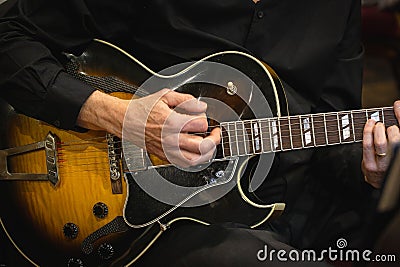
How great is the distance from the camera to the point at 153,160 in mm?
1150

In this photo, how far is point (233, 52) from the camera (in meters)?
1.15

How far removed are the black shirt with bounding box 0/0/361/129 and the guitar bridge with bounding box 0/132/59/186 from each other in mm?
49

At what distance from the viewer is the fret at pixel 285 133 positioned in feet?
3.72

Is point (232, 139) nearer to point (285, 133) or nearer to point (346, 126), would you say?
point (285, 133)

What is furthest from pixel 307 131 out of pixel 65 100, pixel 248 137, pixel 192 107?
pixel 65 100

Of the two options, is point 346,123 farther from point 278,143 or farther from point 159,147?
point 159,147

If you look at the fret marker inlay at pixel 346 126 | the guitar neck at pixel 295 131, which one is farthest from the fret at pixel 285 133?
the fret marker inlay at pixel 346 126

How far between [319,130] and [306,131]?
0.02 metres

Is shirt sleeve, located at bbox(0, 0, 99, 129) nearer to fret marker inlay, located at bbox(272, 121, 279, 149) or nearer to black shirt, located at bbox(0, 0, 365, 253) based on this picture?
black shirt, located at bbox(0, 0, 365, 253)

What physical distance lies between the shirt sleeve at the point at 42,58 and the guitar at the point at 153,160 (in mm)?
42

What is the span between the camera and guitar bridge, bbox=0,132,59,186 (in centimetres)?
116

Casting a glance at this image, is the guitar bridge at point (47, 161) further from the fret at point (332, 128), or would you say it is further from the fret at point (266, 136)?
the fret at point (332, 128)

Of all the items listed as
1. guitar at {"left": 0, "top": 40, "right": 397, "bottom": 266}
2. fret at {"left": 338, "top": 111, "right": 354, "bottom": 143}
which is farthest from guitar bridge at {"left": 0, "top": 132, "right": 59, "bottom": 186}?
fret at {"left": 338, "top": 111, "right": 354, "bottom": 143}

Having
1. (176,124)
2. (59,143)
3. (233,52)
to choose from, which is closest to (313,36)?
(233,52)
